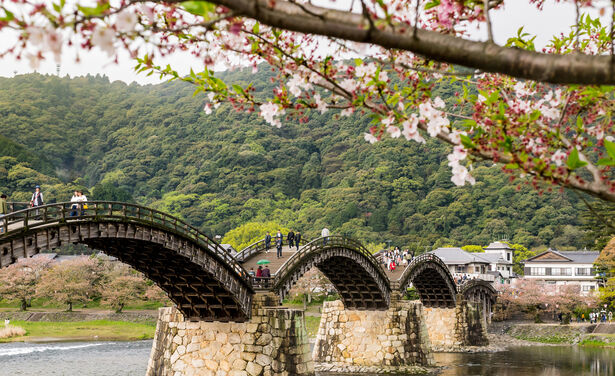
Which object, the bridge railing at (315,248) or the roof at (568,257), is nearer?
the bridge railing at (315,248)

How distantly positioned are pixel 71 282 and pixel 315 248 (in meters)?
31.4

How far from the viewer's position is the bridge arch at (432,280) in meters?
34.9

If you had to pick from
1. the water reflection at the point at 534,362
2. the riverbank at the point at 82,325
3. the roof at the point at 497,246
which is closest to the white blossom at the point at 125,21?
the water reflection at the point at 534,362

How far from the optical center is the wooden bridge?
14.2 m

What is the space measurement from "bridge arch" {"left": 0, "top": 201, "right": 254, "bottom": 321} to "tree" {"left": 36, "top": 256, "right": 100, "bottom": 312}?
30859 mm

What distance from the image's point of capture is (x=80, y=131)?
103375mm

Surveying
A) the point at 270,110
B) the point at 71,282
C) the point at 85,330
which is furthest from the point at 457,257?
the point at 270,110

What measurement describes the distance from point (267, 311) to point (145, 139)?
3379 inches

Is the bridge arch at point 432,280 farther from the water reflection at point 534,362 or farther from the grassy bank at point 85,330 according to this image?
the grassy bank at point 85,330

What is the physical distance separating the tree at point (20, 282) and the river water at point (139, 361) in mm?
12909

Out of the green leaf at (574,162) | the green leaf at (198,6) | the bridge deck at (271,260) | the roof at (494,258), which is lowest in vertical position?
the roof at (494,258)

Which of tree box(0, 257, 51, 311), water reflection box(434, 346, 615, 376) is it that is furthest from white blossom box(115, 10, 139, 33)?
tree box(0, 257, 51, 311)

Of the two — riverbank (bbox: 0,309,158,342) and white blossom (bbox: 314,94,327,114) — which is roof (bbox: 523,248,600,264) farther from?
white blossom (bbox: 314,94,327,114)

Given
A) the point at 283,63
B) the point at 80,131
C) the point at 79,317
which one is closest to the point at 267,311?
the point at 283,63
